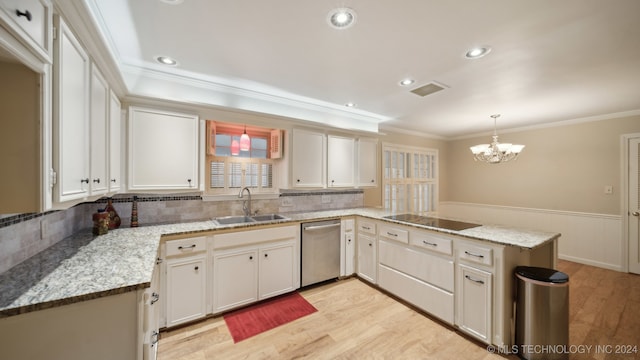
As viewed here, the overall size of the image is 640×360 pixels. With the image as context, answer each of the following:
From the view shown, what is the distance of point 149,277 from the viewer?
1178 mm

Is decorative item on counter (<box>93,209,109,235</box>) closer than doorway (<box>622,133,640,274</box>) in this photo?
Yes

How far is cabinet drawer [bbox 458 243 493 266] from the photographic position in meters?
1.94

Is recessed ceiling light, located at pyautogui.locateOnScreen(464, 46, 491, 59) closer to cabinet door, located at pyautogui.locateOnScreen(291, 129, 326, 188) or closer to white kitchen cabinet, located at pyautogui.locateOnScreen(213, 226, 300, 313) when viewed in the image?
cabinet door, located at pyautogui.locateOnScreen(291, 129, 326, 188)

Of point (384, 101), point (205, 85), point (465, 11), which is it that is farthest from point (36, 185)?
point (384, 101)

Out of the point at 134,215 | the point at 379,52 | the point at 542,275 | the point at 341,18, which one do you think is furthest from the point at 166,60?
the point at 542,275

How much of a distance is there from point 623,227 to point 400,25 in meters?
4.88

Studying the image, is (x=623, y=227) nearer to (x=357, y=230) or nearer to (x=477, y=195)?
(x=477, y=195)

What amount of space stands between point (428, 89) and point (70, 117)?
3082 millimetres

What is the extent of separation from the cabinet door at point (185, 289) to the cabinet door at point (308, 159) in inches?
57.7

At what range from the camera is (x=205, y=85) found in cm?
266

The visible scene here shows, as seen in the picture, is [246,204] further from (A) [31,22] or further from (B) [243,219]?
(A) [31,22]

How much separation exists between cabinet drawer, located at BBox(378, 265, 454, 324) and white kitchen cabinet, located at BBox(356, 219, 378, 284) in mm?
134

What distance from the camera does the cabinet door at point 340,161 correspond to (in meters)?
3.45

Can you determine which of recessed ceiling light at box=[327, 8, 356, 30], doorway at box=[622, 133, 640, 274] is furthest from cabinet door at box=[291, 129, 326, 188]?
doorway at box=[622, 133, 640, 274]
